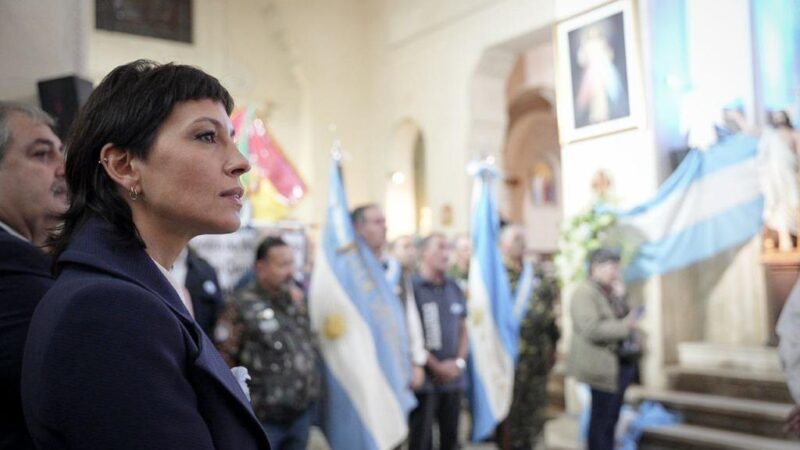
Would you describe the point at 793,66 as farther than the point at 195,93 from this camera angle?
Yes

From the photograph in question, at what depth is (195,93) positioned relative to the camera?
919 millimetres

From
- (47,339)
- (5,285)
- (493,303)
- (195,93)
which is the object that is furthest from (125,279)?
(493,303)

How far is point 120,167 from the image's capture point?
Answer: 2.97ft

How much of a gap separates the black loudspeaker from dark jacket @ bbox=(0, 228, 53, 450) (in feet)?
3.35

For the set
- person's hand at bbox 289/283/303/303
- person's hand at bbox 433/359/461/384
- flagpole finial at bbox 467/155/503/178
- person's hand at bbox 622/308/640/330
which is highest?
flagpole finial at bbox 467/155/503/178

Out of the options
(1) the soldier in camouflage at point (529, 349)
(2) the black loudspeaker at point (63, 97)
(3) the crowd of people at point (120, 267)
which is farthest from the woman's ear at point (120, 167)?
(1) the soldier in camouflage at point (529, 349)

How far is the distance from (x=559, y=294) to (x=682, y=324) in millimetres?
2188

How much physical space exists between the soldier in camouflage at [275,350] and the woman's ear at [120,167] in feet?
6.80

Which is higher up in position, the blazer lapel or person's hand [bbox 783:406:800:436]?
the blazer lapel

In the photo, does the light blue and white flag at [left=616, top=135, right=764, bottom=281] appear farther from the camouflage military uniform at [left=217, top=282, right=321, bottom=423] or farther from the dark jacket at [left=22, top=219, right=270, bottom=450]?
the dark jacket at [left=22, top=219, right=270, bottom=450]

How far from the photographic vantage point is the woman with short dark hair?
2.36ft

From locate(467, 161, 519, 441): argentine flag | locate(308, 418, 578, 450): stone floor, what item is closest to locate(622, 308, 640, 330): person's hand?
locate(308, 418, 578, 450): stone floor

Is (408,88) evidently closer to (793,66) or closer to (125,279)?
(793,66)

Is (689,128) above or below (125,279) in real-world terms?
above
